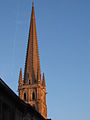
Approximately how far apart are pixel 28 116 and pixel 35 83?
6699 centimetres

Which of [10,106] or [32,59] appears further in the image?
[32,59]

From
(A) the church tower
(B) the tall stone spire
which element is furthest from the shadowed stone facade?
(B) the tall stone spire

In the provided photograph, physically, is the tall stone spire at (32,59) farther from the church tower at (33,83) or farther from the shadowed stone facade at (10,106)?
the shadowed stone facade at (10,106)

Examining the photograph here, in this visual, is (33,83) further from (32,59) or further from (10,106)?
(10,106)

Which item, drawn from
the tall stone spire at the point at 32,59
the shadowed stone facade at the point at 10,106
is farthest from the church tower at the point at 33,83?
the shadowed stone facade at the point at 10,106

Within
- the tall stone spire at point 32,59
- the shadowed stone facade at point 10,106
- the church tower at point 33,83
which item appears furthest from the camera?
the tall stone spire at point 32,59

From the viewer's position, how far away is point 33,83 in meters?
Answer: 90.6

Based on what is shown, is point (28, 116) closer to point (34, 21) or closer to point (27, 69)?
point (27, 69)

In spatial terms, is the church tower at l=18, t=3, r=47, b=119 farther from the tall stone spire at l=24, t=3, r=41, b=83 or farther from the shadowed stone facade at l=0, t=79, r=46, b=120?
the shadowed stone facade at l=0, t=79, r=46, b=120

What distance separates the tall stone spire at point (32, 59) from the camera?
3627 inches

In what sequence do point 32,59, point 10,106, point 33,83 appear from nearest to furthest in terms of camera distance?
point 10,106, point 33,83, point 32,59

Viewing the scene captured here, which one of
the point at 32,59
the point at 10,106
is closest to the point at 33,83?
the point at 32,59

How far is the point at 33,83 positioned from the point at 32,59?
9.28 metres

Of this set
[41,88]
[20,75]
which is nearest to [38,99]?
[41,88]
